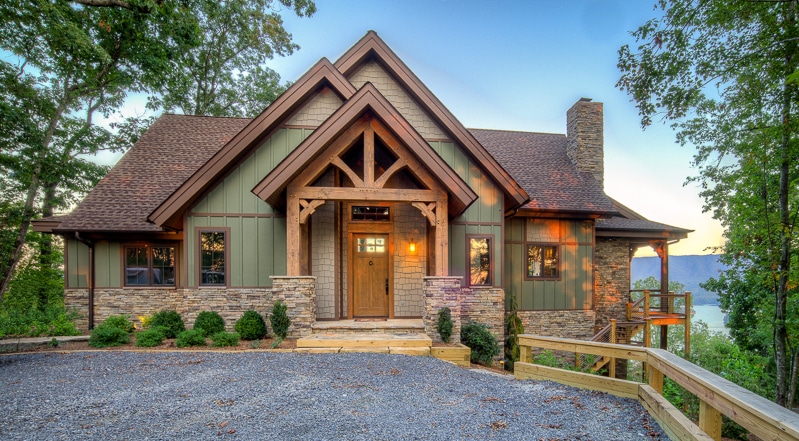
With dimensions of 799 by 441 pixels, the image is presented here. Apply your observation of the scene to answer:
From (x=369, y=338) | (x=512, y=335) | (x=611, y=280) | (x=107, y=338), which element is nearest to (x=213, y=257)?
(x=107, y=338)

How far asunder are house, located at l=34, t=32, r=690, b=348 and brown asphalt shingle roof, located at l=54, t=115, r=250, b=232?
0.06m

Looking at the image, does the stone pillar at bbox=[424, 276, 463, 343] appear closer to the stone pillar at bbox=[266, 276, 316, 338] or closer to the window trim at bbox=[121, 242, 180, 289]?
the stone pillar at bbox=[266, 276, 316, 338]

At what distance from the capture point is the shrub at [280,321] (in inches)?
298

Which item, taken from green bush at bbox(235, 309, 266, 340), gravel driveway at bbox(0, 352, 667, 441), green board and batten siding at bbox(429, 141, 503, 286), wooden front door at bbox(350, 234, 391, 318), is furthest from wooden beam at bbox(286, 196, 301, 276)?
green board and batten siding at bbox(429, 141, 503, 286)

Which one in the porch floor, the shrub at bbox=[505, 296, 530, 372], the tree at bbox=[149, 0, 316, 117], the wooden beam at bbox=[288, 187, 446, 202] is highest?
the tree at bbox=[149, 0, 316, 117]

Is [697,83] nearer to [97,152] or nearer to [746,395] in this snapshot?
[746,395]

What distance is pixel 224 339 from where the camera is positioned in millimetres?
7422

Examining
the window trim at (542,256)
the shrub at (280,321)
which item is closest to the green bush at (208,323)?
the shrub at (280,321)

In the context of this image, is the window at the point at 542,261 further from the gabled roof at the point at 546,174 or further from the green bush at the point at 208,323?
the green bush at the point at 208,323

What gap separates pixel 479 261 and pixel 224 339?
20.5ft

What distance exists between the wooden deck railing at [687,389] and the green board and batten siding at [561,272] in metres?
5.08

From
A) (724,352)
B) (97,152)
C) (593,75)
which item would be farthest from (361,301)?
(97,152)

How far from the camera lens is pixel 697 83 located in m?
6.84

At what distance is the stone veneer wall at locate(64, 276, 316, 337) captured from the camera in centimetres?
769
